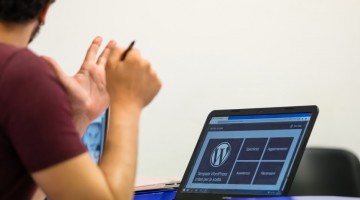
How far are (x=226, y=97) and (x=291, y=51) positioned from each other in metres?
0.38

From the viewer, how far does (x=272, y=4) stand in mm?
2879

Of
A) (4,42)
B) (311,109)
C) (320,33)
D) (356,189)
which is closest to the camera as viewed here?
(4,42)

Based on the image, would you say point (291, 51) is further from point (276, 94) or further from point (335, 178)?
point (335, 178)

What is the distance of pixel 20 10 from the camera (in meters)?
0.86

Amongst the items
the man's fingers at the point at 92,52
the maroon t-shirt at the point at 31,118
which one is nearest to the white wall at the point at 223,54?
the man's fingers at the point at 92,52

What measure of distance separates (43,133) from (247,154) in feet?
2.31

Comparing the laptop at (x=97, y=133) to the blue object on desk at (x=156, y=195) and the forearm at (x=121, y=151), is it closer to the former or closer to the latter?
the blue object on desk at (x=156, y=195)

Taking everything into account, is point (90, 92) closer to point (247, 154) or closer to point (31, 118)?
point (31, 118)

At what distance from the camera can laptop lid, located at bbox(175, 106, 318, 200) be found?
134cm

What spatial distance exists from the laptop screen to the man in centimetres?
49

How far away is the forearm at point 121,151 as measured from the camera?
2.88 ft

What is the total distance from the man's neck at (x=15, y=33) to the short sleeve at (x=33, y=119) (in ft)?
0.27

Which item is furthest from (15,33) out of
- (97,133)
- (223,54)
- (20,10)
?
(223,54)

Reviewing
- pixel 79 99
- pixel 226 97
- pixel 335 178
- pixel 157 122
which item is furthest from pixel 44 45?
pixel 79 99
